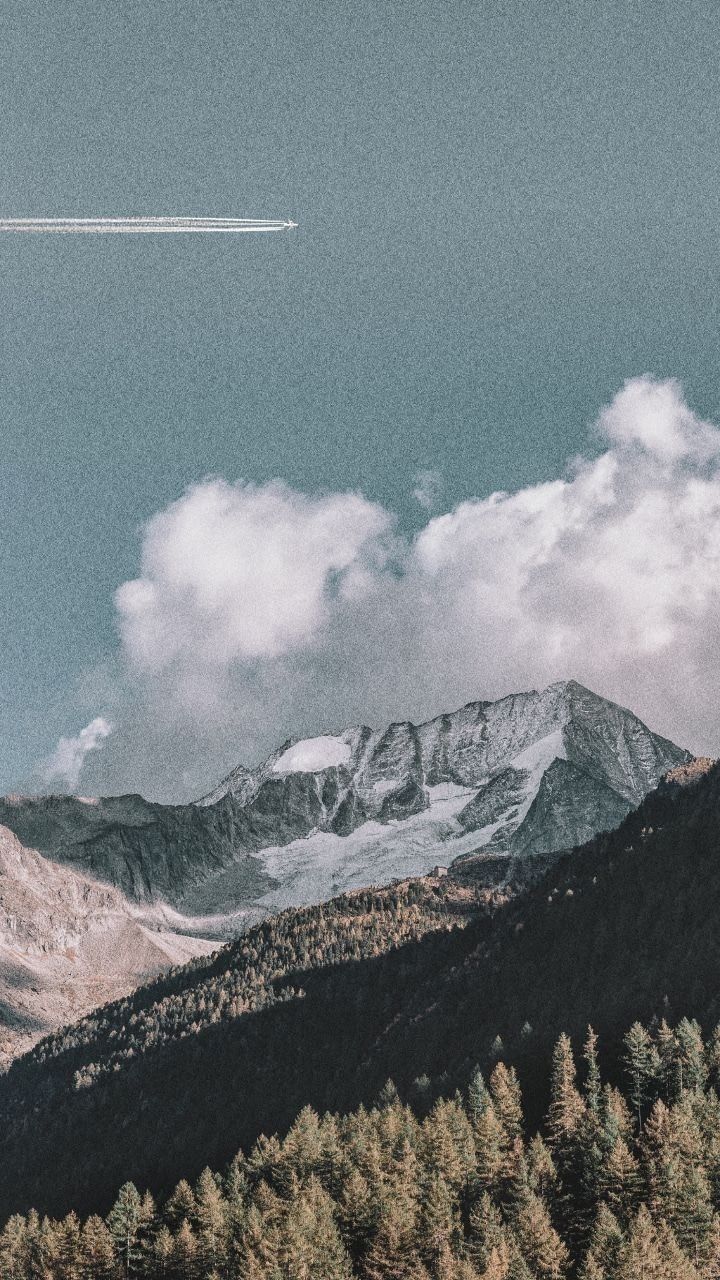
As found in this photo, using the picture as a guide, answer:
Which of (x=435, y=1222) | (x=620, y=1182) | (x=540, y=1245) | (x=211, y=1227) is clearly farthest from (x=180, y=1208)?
(x=620, y=1182)

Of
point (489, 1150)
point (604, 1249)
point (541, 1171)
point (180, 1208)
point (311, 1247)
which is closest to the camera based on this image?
point (604, 1249)

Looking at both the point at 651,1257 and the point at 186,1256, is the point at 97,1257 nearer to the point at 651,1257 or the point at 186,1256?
the point at 186,1256

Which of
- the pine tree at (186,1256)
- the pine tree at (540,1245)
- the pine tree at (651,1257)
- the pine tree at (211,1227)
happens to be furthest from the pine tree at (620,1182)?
the pine tree at (186,1256)

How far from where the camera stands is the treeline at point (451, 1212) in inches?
6152

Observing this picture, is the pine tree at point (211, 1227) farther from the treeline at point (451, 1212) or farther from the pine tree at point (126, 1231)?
the pine tree at point (126, 1231)

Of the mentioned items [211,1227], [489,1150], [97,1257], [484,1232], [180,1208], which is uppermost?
[180,1208]

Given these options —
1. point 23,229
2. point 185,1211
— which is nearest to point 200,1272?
point 185,1211

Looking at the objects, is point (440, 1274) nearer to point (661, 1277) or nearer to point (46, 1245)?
point (661, 1277)

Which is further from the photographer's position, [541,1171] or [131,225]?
[541,1171]

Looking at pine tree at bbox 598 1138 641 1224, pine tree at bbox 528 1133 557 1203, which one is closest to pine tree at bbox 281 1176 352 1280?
pine tree at bbox 528 1133 557 1203

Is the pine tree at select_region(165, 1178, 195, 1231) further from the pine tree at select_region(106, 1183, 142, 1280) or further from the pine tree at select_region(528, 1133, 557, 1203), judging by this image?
the pine tree at select_region(528, 1133, 557, 1203)

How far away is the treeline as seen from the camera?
156250mm

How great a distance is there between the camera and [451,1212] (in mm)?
171125

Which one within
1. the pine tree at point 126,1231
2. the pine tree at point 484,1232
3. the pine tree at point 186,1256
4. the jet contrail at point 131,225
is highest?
the jet contrail at point 131,225
